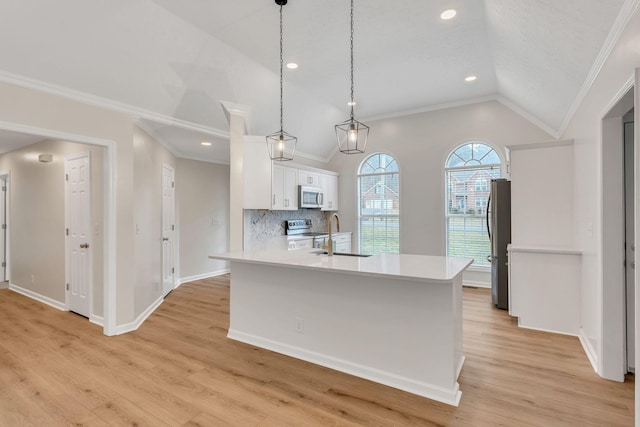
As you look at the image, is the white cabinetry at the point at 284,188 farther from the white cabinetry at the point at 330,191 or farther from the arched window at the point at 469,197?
the arched window at the point at 469,197

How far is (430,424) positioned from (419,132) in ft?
16.4

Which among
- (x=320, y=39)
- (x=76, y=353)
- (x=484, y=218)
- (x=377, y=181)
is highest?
(x=320, y=39)

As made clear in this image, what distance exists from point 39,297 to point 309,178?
475 centimetres

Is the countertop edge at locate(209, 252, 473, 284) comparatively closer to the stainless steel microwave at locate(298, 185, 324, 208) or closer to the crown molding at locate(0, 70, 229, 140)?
the crown molding at locate(0, 70, 229, 140)

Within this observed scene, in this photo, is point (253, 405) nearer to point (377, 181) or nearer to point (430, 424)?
point (430, 424)

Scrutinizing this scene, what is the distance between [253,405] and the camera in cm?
224

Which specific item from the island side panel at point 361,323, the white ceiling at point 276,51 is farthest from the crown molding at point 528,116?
the island side panel at point 361,323

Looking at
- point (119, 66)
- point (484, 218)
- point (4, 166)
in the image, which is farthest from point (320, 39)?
point (4, 166)

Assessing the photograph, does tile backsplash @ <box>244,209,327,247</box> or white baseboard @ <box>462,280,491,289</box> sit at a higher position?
tile backsplash @ <box>244,209,327,247</box>

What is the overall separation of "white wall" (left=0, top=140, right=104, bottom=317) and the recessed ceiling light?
410cm

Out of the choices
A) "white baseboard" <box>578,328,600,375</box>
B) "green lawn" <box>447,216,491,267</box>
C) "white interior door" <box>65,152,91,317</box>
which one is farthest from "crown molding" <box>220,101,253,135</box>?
"white baseboard" <box>578,328,600,375</box>

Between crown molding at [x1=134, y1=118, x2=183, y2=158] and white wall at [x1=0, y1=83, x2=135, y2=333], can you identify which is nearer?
white wall at [x1=0, y1=83, x2=135, y2=333]

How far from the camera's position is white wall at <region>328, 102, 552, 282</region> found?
5367mm

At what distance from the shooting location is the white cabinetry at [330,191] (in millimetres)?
6504
